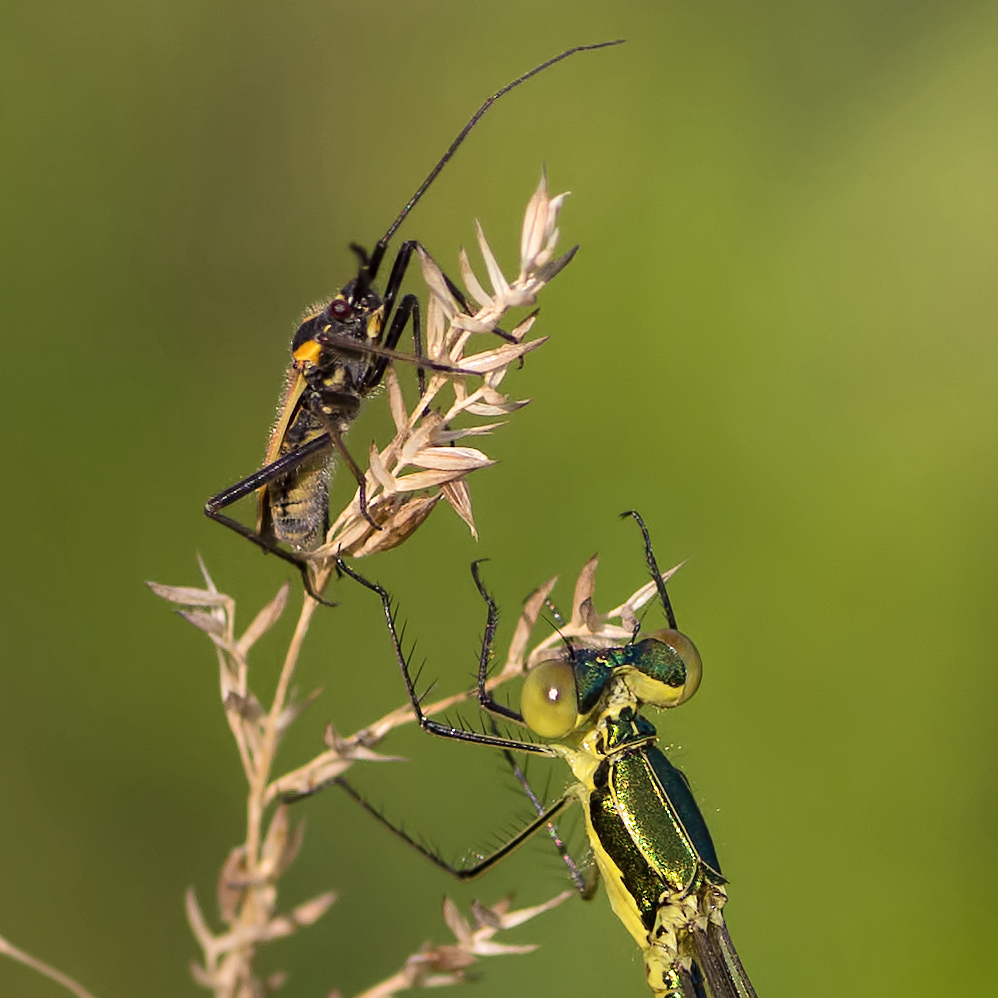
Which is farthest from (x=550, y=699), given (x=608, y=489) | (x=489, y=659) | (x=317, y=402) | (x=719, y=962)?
(x=608, y=489)

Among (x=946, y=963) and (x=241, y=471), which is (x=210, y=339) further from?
(x=946, y=963)

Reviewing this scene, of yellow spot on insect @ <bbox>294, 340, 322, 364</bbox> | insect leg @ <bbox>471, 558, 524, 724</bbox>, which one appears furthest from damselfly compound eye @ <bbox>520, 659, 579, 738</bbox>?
yellow spot on insect @ <bbox>294, 340, 322, 364</bbox>

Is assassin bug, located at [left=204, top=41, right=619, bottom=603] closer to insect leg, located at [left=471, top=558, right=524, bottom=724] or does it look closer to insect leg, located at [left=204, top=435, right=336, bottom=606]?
insect leg, located at [left=204, top=435, right=336, bottom=606]

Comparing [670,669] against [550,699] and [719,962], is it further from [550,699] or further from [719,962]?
[719,962]

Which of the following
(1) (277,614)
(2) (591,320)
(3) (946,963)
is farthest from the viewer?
(2) (591,320)

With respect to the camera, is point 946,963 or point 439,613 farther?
point 439,613

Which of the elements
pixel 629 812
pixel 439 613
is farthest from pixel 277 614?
pixel 439 613
